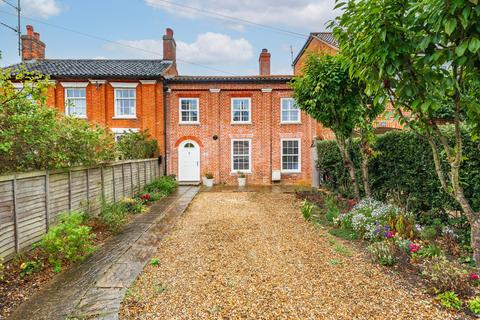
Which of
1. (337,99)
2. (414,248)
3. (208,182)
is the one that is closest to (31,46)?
(208,182)

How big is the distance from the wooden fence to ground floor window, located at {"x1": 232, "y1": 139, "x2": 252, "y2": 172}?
25.6 ft

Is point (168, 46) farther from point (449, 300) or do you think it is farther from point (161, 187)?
point (449, 300)

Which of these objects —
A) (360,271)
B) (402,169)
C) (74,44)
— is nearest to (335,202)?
(402,169)

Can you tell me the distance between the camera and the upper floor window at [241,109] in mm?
15391

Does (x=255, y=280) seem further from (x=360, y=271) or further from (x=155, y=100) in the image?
(x=155, y=100)

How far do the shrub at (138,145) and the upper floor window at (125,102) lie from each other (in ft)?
5.27

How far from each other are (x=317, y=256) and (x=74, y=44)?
66.9 feet

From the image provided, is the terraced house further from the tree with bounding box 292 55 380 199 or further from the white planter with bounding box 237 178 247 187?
the tree with bounding box 292 55 380 199

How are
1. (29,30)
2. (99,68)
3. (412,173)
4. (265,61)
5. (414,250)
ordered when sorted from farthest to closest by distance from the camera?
(265,61) → (29,30) → (99,68) → (412,173) → (414,250)

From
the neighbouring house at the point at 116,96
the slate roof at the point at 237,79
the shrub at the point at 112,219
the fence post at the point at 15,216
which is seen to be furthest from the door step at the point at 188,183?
the fence post at the point at 15,216

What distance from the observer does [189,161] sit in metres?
15.3

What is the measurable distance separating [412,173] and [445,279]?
3110 millimetres

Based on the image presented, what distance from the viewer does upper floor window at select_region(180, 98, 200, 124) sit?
15.3 meters

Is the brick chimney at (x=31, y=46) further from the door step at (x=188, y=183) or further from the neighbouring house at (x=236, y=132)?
the door step at (x=188, y=183)
